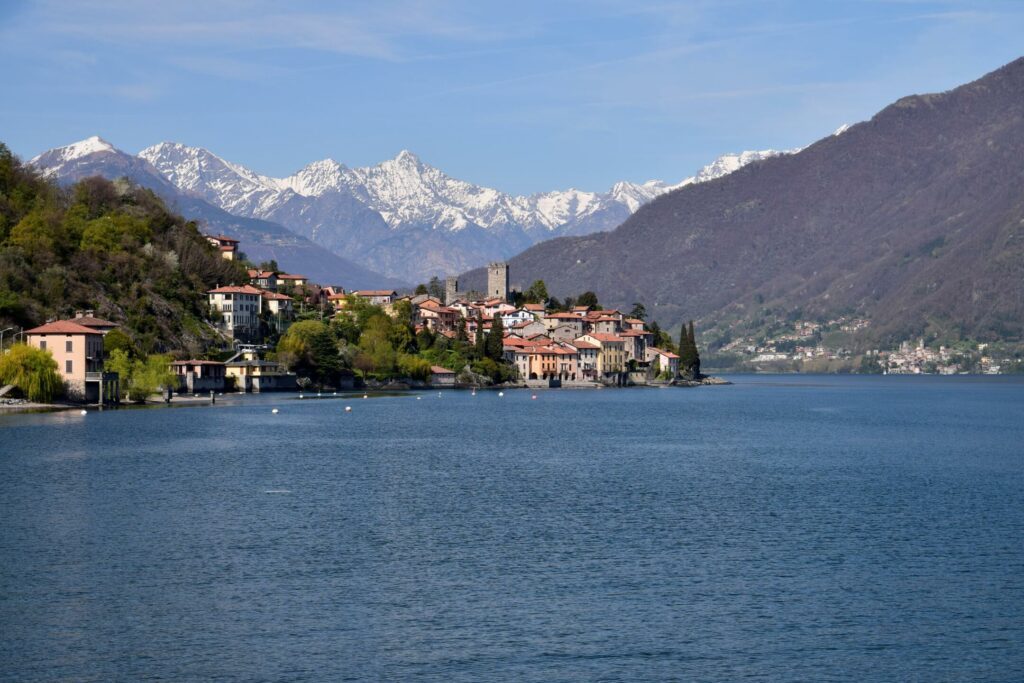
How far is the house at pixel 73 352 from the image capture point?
4259 inches

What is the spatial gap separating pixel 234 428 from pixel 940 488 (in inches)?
1902

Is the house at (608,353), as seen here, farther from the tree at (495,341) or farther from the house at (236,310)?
the house at (236,310)

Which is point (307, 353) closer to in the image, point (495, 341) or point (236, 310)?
point (236, 310)

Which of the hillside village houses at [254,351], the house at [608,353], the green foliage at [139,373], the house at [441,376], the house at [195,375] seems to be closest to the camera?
the hillside village houses at [254,351]

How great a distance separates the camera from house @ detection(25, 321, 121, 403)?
108188mm

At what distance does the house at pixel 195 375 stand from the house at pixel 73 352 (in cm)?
2080

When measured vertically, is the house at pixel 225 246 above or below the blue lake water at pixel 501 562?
above

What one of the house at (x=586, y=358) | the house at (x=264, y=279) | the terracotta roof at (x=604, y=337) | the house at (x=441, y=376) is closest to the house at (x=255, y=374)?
the house at (x=441, y=376)

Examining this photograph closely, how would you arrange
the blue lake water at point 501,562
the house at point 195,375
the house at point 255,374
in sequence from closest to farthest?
the blue lake water at point 501,562 < the house at point 195,375 < the house at point 255,374

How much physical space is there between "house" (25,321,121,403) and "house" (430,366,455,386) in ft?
222

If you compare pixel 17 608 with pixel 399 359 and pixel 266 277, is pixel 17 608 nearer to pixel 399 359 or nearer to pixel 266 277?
pixel 399 359

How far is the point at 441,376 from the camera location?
175m

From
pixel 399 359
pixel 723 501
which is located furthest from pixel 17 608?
pixel 399 359

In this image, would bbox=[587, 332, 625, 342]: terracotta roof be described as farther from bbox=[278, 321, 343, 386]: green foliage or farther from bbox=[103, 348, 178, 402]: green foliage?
bbox=[103, 348, 178, 402]: green foliage
